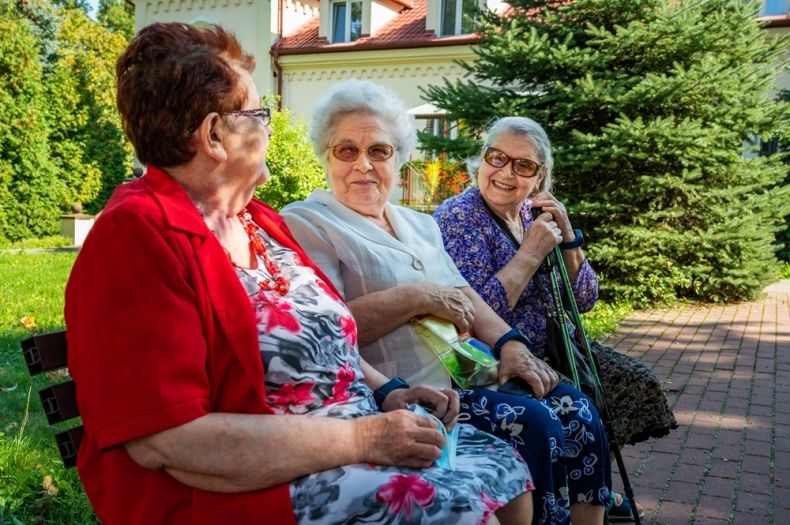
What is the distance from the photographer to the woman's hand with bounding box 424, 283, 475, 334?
8.16 ft

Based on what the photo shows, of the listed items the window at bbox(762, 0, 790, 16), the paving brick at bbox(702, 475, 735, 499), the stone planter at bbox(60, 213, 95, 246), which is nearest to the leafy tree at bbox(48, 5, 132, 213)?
the stone planter at bbox(60, 213, 95, 246)

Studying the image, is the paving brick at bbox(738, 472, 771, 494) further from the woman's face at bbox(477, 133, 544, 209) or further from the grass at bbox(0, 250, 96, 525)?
the grass at bbox(0, 250, 96, 525)

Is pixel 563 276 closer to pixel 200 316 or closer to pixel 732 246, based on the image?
pixel 200 316

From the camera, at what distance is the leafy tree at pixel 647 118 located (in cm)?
870

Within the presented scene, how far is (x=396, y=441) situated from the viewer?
5.67 feet

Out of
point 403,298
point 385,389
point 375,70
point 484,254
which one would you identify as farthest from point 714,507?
point 375,70

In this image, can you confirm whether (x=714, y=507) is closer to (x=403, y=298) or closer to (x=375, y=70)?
(x=403, y=298)

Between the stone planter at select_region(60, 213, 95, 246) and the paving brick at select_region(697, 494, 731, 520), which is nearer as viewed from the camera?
the paving brick at select_region(697, 494, 731, 520)

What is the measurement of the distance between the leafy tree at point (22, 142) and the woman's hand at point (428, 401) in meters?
16.6

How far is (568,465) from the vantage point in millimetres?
2537

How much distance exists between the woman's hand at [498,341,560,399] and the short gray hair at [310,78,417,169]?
0.85 meters

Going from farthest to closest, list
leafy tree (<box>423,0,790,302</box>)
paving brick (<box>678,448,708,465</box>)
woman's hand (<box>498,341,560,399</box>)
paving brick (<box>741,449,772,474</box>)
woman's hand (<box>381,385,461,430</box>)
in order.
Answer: leafy tree (<box>423,0,790,302</box>), paving brick (<box>678,448,708,465</box>), paving brick (<box>741,449,772,474</box>), woman's hand (<box>498,341,560,399</box>), woman's hand (<box>381,385,461,430</box>)

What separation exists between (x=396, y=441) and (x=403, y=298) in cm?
77

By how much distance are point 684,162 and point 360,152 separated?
7.17 m
